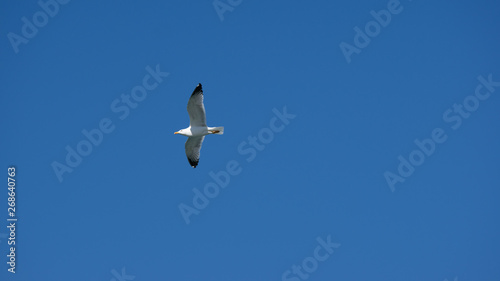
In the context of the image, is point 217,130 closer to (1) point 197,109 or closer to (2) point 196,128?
(2) point 196,128

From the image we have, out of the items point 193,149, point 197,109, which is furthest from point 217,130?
point 193,149

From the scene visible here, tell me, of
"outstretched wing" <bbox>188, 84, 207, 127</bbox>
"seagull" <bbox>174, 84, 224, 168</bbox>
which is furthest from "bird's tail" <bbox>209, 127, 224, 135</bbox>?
"outstretched wing" <bbox>188, 84, 207, 127</bbox>

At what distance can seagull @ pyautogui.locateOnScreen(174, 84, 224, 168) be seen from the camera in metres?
25.6

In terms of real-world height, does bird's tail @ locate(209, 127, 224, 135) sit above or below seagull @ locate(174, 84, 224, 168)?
below

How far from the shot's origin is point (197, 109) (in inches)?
1016

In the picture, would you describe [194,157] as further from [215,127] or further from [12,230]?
[12,230]

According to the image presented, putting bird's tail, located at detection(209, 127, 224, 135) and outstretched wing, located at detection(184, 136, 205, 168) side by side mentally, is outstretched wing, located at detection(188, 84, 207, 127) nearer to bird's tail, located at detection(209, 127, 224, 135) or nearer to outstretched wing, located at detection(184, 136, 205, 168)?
bird's tail, located at detection(209, 127, 224, 135)

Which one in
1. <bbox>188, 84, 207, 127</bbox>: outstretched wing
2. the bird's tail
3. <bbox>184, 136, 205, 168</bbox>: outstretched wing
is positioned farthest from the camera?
<bbox>184, 136, 205, 168</bbox>: outstretched wing

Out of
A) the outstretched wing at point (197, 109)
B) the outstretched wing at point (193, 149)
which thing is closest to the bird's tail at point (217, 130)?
the outstretched wing at point (197, 109)

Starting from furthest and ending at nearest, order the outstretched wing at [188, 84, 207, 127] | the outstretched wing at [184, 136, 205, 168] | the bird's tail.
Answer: the outstretched wing at [184, 136, 205, 168] < the bird's tail < the outstretched wing at [188, 84, 207, 127]

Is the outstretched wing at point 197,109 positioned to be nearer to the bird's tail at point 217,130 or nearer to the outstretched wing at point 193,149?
the bird's tail at point 217,130

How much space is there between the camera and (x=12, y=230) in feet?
87.2

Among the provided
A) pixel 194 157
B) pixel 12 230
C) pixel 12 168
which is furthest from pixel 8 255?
pixel 194 157

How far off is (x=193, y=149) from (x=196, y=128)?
1.50 metres
